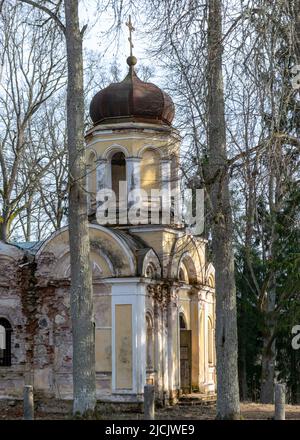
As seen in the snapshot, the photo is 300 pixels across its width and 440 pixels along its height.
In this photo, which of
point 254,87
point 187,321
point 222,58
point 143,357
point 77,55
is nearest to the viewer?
point 254,87

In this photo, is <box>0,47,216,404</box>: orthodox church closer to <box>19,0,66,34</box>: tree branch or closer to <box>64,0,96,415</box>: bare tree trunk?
<box>64,0,96,415</box>: bare tree trunk

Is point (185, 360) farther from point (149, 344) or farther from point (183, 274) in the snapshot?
point (183, 274)

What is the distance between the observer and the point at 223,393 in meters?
15.8

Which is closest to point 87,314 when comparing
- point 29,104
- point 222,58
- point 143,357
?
point 222,58

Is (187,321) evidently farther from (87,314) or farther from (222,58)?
(222,58)

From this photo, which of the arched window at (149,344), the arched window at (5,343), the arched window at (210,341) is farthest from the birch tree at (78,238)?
the arched window at (210,341)

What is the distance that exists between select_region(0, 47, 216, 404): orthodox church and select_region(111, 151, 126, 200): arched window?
0.03 metres

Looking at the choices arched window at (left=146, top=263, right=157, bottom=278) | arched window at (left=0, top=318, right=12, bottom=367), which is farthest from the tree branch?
arched window at (left=0, top=318, right=12, bottom=367)

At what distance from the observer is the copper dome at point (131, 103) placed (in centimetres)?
2509

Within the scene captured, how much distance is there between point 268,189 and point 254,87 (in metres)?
2.45

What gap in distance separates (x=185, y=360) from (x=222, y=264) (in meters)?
9.86

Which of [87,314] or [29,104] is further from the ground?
[29,104]

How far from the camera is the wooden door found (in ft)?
82.4

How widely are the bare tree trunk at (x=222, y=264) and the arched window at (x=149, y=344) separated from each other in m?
7.32
